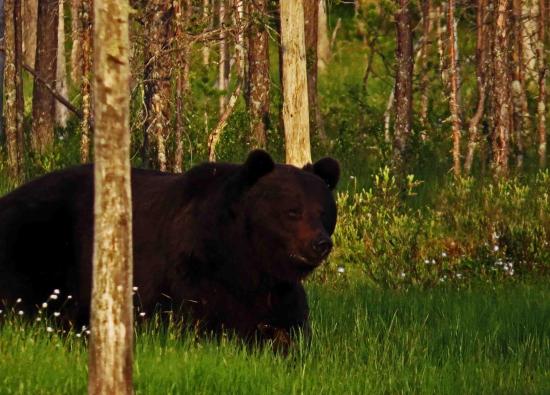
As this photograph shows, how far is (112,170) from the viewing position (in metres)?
5.53

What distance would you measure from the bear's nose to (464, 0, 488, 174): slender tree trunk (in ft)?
31.5

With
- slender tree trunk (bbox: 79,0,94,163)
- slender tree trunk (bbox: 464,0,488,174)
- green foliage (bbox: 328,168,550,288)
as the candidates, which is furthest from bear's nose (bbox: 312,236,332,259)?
slender tree trunk (bbox: 464,0,488,174)

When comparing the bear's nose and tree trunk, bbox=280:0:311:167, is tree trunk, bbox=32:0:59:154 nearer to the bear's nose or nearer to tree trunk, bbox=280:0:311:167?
tree trunk, bbox=280:0:311:167

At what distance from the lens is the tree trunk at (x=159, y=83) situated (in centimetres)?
1398

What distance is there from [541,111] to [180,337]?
12.8 meters

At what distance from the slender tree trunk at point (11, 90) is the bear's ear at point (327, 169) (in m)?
7.89

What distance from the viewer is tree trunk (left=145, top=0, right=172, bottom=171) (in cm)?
1398

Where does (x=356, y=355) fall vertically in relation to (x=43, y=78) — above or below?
below

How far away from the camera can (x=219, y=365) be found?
6.91 meters

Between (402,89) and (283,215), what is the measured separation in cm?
936

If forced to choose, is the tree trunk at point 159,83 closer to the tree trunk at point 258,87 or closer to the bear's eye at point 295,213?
the tree trunk at point 258,87

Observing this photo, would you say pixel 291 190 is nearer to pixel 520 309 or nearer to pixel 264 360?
pixel 264 360

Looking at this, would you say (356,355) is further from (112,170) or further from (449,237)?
(449,237)

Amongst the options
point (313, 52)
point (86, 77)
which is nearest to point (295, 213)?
point (86, 77)
